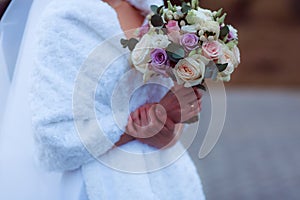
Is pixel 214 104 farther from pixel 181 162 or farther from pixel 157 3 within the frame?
pixel 157 3

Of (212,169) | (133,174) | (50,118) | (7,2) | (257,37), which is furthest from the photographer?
(257,37)

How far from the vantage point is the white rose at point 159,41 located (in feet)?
6.45

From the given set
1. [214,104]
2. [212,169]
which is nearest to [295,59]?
[212,169]

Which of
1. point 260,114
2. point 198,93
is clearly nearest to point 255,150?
point 260,114

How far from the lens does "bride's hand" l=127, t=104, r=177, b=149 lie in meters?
2.06

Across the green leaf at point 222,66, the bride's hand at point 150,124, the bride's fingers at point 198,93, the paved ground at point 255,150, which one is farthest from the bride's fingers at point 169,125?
the paved ground at point 255,150

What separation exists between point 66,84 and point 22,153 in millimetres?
279

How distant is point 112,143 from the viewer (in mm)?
2057

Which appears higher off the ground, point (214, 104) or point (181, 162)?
point (214, 104)

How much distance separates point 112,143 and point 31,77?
0.97 feet

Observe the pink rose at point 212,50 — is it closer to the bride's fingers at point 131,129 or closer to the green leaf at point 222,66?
the green leaf at point 222,66

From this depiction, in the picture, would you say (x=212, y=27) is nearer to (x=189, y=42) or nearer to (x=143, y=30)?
(x=189, y=42)

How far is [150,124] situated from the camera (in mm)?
2057

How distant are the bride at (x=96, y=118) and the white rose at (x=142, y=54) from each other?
0.06 m
